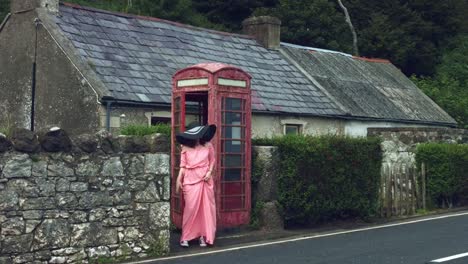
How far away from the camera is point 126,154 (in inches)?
457

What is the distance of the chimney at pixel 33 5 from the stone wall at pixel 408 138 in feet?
29.2

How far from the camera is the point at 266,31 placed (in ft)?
86.6

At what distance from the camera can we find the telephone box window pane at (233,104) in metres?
14.0

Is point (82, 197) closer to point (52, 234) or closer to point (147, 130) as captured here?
point (52, 234)

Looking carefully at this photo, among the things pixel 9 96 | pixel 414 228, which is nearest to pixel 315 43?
pixel 9 96

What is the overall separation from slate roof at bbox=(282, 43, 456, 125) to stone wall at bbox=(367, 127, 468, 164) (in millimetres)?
4013

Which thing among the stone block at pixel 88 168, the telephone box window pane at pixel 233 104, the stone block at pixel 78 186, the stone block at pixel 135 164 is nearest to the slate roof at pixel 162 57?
the telephone box window pane at pixel 233 104

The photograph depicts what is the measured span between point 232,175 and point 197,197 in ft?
4.61

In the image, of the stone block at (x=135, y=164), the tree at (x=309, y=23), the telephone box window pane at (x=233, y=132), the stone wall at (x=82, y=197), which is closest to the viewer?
the stone wall at (x=82, y=197)

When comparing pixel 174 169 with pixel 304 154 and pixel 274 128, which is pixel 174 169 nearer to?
pixel 304 154

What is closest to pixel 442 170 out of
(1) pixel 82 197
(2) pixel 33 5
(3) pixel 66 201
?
(1) pixel 82 197

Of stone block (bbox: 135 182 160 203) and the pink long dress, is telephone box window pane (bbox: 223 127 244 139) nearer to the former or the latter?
the pink long dress

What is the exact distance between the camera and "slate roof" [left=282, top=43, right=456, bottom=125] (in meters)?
25.8

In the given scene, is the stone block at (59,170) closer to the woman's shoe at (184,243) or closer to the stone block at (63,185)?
the stone block at (63,185)
